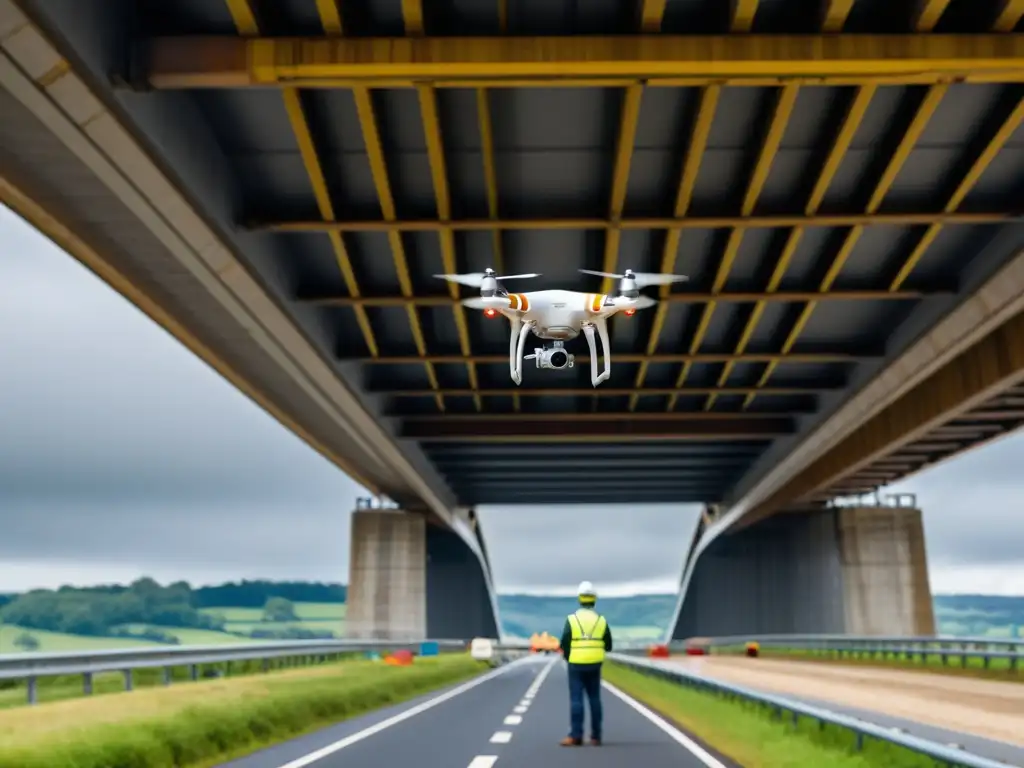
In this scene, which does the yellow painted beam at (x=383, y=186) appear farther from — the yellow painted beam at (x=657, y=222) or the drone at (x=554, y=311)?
the drone at (x=554, y=311)

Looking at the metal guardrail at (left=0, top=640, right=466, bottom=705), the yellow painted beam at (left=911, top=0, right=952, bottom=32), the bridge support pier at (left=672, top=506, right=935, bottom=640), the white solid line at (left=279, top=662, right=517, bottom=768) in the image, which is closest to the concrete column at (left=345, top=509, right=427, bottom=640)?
the bridge support pier at (left=672, top=506, right=935, bottom=640)

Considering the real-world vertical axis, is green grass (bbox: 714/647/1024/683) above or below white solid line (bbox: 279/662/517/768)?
above

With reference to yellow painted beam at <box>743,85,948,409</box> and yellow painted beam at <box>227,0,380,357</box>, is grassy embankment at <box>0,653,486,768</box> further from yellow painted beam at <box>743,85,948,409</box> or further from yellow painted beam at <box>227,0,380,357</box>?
yellow painted beam at <box>743,85,948,409</box>

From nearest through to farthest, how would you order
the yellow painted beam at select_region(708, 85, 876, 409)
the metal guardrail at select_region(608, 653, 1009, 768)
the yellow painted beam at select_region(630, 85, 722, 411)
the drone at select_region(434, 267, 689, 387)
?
the metal guardrail at select_region(608, 653, 1009, 768)
the drone at select_region(434, 267, 689, 387)
the yellow painted beam at select_region(630, 85, 722, 411)
the yellow painted beam at select_region(708, 85, 876, 409)

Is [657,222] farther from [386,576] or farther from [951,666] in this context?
[386,576]

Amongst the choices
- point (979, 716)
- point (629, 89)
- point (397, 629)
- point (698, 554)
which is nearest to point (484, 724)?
point (979, 716)

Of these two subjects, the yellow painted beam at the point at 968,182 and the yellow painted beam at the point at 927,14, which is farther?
the yellow painted beam at the point at 968,182

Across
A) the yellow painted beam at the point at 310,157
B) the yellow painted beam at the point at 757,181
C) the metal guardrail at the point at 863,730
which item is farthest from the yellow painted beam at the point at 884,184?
the metal guardrail at the point at 863,730
